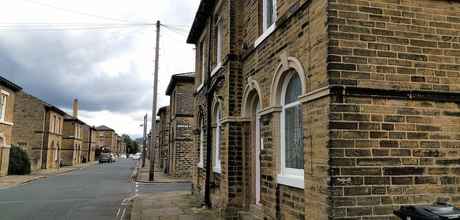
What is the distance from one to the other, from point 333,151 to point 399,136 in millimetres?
977

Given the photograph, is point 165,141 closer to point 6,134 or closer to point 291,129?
point 6,134

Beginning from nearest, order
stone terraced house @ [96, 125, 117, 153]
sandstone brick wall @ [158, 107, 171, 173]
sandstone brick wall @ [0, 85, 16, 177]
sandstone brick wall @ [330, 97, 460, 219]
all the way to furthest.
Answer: sandstone brick wall @ [330, 97, 460, 219]
sandstone brick wall @ [0, 85, 16, 177]
sandstone brick wall @ [158, 107, 171, 173]
stone terraced house @ [96, 125, 117, 153]

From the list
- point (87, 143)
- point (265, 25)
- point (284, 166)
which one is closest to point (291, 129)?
point (284, 166)

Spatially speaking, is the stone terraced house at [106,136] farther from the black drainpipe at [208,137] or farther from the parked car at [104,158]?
the black drainpipe at [208,137]

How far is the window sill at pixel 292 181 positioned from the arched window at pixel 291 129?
0.25ft

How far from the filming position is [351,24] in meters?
4.68

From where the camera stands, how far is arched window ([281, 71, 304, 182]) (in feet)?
19.5

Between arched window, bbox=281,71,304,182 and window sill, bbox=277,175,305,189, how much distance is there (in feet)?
0.25

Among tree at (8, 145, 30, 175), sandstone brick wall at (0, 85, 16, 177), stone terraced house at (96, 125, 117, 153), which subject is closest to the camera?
sandstone brick wall at (0, 85, 16, 177)

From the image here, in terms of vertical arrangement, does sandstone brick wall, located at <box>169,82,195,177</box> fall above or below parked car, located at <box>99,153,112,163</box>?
above

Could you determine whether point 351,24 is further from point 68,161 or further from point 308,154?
point 68,161

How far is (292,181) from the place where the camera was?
5852 mm

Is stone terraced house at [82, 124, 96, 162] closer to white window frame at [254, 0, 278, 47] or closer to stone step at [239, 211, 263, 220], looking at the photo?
stone step at [239, 211, 263, 220]

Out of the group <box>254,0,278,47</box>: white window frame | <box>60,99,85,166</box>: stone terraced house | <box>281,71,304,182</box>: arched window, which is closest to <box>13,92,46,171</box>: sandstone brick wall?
<box>60,99,85,166</box>: stone terraced house
